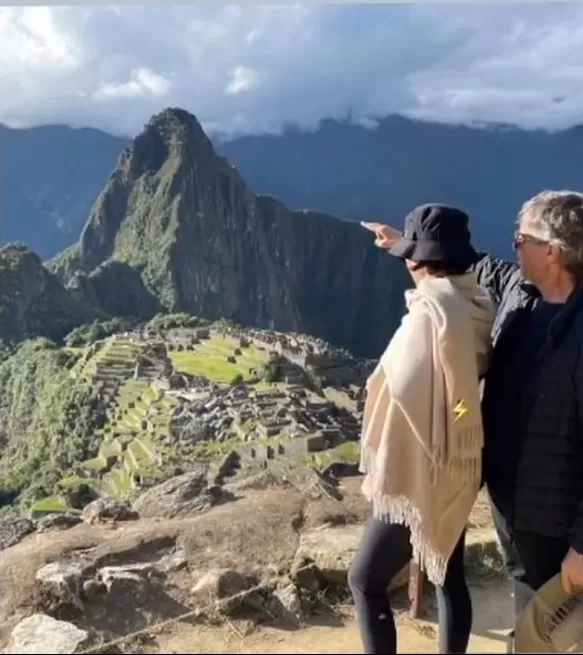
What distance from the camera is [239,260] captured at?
6.91m

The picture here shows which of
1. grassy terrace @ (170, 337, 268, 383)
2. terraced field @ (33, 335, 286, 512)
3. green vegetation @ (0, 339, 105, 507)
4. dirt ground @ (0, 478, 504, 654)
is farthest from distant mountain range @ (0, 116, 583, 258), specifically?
dirt ground @ (0, 478, 504, 654)

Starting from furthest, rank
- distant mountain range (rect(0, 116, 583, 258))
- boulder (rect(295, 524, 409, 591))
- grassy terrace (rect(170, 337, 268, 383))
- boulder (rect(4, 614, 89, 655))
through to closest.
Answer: grassy terrace (rect(170, 337, 268, 383)) → distant mountain range (rect(0, 116, 583, 258)) → boulder (rect(295, 524, 409, 591)) → boulder (rect(4, 614, 89, 655))

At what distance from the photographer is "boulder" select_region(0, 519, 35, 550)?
3.14 metres

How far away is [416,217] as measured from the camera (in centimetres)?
150

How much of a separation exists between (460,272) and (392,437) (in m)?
0.31

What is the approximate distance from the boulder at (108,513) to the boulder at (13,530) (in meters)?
0.23

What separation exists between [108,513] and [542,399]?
211cm

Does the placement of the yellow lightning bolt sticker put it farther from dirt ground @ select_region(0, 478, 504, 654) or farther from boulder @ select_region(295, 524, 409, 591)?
boulder @ select_region(295, 524, 409, 591)

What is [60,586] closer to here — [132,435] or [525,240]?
[525,240]

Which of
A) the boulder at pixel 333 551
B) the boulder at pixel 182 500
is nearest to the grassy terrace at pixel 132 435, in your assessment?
the boulder at pixel 182 500

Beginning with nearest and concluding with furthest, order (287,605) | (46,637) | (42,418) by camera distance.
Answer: (46,637)
(287,605)
(42,418)

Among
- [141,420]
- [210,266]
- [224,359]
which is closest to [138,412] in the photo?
[141,420]

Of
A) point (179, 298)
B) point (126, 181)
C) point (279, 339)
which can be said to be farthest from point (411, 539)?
point (126, 181)

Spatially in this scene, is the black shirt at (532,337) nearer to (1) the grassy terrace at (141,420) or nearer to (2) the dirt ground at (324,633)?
(2) the dirt ground at (324,633)
